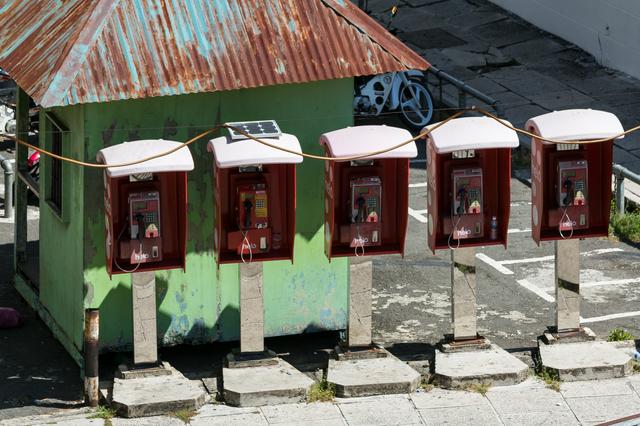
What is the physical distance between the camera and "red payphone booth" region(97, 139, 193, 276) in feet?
41.3

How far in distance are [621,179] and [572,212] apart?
384cm

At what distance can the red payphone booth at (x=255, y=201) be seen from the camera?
42.0 feet

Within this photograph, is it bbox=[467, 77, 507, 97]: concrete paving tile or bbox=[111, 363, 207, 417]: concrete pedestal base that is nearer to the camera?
bbox=[111, 363, 207, 417]: concrete pedestal base

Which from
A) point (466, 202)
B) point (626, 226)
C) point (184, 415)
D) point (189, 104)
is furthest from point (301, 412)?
point (626, 226)

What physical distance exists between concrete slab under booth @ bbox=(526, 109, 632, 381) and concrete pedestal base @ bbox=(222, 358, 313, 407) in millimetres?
2207

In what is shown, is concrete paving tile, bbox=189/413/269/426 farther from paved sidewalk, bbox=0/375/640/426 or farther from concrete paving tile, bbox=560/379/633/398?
concrete paving tile, bbox=560/379/633/398

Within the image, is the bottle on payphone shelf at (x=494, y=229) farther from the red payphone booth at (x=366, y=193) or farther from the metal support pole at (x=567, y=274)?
the red payphone booth at (x=366, y=193)

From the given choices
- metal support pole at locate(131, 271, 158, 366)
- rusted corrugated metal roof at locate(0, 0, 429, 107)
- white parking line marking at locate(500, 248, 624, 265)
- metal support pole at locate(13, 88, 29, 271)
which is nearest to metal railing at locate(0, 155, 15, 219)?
metal support pole at locate(13, 88, 29, 271)

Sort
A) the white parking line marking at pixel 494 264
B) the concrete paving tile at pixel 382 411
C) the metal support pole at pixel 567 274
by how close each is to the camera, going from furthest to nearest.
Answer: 1. the white parking line marking at pixel 494 264
2. the metal support pole at pixel 567 274
3. the concrete paving tile at pixel 382 411

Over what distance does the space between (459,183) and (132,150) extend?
9.43 ft

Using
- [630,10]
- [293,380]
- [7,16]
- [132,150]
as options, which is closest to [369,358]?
[293,380]

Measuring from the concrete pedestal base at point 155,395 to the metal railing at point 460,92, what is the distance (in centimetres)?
761

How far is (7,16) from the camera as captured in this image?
14.4m

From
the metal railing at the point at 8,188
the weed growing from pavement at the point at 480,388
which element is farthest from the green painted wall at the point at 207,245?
the metal railing at the point at 8,188
